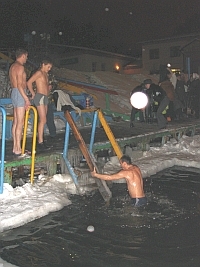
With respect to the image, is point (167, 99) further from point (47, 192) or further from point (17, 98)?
point (47, 192)

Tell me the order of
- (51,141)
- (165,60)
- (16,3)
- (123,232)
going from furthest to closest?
(165,60) → (16,3) → (51,141) → (123,232)

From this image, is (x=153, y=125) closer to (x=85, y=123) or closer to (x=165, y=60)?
(x=85, y=123)

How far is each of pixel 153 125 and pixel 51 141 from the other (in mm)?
4175

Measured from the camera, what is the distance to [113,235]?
5.61 meters

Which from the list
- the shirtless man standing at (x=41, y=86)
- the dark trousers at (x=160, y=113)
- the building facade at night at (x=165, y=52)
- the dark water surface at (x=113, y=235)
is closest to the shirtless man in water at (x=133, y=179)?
the dark water surface at (x=113, y=235)

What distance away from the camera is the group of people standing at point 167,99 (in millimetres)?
11469

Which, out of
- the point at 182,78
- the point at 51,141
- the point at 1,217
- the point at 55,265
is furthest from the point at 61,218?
the point at 182,78

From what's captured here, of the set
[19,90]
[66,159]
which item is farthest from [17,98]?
[66,159]

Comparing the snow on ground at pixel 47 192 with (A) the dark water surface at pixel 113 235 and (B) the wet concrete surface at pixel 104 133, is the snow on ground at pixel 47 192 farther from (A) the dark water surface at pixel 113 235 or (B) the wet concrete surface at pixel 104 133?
(B) the wet concrete surface at pixel 104 133

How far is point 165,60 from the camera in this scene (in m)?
40.0

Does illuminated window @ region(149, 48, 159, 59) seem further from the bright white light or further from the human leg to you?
the human leg

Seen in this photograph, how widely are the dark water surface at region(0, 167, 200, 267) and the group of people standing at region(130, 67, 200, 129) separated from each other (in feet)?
14.4

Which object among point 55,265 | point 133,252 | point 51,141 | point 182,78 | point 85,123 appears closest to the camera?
point 55,265

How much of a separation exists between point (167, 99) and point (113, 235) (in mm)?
6358
